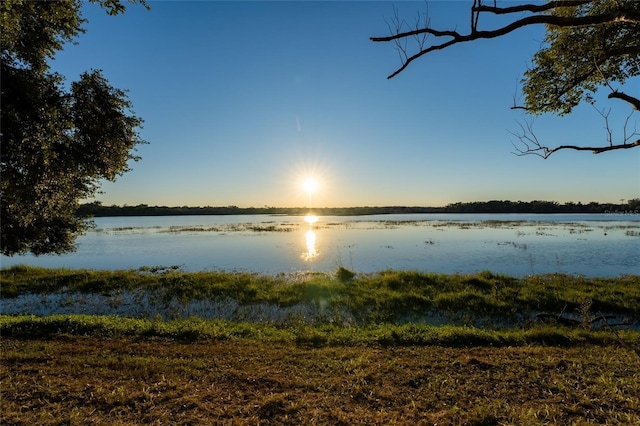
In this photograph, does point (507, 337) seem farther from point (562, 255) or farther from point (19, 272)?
point (19, 272)

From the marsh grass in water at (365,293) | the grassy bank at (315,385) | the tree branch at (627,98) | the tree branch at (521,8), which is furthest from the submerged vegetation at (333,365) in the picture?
the tree branch at (521,8)

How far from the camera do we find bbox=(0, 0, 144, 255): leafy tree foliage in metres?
10.2

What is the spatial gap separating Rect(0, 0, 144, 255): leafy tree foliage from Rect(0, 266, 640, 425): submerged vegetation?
14.9 ft

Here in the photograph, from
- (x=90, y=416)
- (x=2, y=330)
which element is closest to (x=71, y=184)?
(x=2, y=330)

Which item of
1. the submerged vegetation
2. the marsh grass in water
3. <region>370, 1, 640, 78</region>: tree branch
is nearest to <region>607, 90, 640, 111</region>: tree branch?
<region>370, 1, 640, 78</region>: tree branch

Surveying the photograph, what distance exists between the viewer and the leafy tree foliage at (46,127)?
10227 mm

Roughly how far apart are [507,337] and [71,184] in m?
16.9

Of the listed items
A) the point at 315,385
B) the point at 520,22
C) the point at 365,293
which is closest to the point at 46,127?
the point at 315,385

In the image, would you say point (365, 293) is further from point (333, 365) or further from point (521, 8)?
point (521, 8)

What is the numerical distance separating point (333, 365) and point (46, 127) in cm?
1121

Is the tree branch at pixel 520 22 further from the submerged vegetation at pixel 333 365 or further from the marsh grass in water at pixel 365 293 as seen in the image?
the marsh grass in water at pixel 365 293

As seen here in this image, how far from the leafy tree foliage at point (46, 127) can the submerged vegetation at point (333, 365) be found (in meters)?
4.56

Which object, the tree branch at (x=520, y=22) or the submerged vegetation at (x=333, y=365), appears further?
the submerged vegetation at (x=333, y=365)

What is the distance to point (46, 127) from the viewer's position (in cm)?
1055
